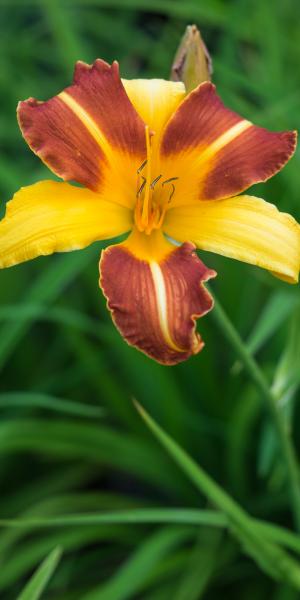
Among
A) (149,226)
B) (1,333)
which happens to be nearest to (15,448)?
(1,333)

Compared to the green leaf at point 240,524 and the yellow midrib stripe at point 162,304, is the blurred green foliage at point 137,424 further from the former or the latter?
the yellow midrib stripe at point 162,304

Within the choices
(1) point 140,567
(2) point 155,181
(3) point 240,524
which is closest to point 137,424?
(1) point 140,567

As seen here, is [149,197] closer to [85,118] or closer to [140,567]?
[85,118]

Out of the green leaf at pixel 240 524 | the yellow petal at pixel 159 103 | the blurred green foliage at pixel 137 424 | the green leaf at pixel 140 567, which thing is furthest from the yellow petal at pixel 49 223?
the green leaf at pixel 140 567

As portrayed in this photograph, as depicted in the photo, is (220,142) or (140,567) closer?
(220,142)

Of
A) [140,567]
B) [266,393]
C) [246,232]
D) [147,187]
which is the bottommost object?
[140,567]

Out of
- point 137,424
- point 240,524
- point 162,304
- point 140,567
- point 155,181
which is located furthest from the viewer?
A: point 137,424

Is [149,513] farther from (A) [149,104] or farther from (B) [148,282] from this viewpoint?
(A) [149,104]
